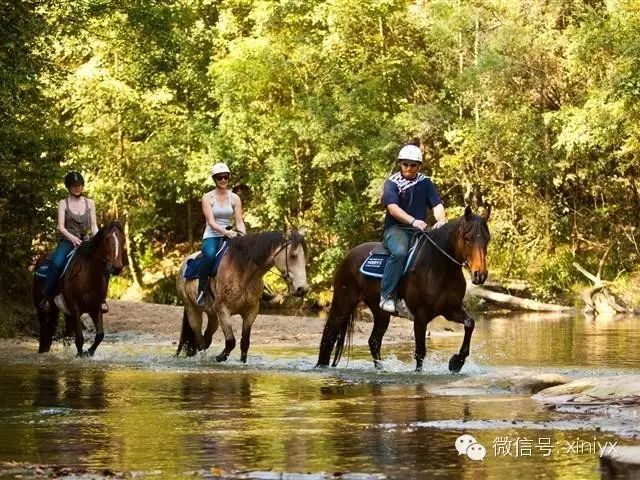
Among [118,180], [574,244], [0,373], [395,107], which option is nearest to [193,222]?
[118,180]

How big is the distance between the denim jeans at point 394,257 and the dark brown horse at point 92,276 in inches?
172

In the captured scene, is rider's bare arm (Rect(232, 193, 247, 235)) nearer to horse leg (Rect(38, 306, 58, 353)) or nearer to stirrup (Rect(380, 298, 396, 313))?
stirrup (Rect(380, 298, 396, 313))

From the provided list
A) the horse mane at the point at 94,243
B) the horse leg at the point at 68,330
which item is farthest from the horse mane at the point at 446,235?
the horse leg at the point at 68,330

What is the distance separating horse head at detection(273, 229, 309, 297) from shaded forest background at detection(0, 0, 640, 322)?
79.2 feet

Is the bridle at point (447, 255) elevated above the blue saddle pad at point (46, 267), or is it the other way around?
the bridle at point (447, 255)

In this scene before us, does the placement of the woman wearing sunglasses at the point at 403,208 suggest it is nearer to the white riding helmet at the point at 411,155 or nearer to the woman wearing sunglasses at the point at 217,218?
A: the white riding helmet at the point at 411,155

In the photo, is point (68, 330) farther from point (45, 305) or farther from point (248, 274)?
point (248, 274)

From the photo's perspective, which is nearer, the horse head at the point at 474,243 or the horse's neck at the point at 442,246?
the horse head at the point at 474,243

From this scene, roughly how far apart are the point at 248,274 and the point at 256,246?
396mm

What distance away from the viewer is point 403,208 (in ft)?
49.1

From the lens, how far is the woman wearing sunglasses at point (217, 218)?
17.4m

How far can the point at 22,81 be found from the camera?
1950 cm

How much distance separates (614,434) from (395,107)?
41842 millimetres

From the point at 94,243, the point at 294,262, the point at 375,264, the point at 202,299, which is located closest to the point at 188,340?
the point at 202,299
